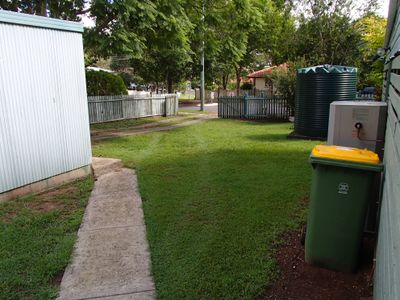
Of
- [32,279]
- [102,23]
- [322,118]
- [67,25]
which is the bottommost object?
[32,279]

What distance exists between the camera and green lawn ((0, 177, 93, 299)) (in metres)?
3.43

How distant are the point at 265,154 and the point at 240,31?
27.7 ft

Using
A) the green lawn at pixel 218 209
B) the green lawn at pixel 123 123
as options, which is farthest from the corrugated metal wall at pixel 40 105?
the green lawn at pixel 123 123

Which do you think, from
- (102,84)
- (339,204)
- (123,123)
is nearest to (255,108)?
(123,123)

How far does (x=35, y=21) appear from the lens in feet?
19.7

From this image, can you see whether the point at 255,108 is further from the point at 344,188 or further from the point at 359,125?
the point at 344,188

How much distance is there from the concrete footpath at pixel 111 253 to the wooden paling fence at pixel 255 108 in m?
12.4

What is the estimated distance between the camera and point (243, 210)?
509 cm

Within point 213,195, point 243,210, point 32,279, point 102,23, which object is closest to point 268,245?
point 243,210

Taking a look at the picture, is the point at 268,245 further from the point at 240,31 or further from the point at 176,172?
the point at 240,31

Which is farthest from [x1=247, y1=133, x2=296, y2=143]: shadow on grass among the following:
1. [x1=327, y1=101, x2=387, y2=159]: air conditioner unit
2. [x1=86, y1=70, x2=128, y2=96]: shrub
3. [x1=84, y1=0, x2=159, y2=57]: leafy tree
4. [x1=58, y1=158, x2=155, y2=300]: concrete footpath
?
[x1=86, y1=70, x2=128, y2=96]: shrub

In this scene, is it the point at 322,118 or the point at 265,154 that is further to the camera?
the point at 322,118

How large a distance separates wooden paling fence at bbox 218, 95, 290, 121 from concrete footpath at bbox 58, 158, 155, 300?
12.4 meters

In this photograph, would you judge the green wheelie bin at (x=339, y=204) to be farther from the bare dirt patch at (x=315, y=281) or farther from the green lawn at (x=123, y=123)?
the green lawn at (x=123, y=123)
